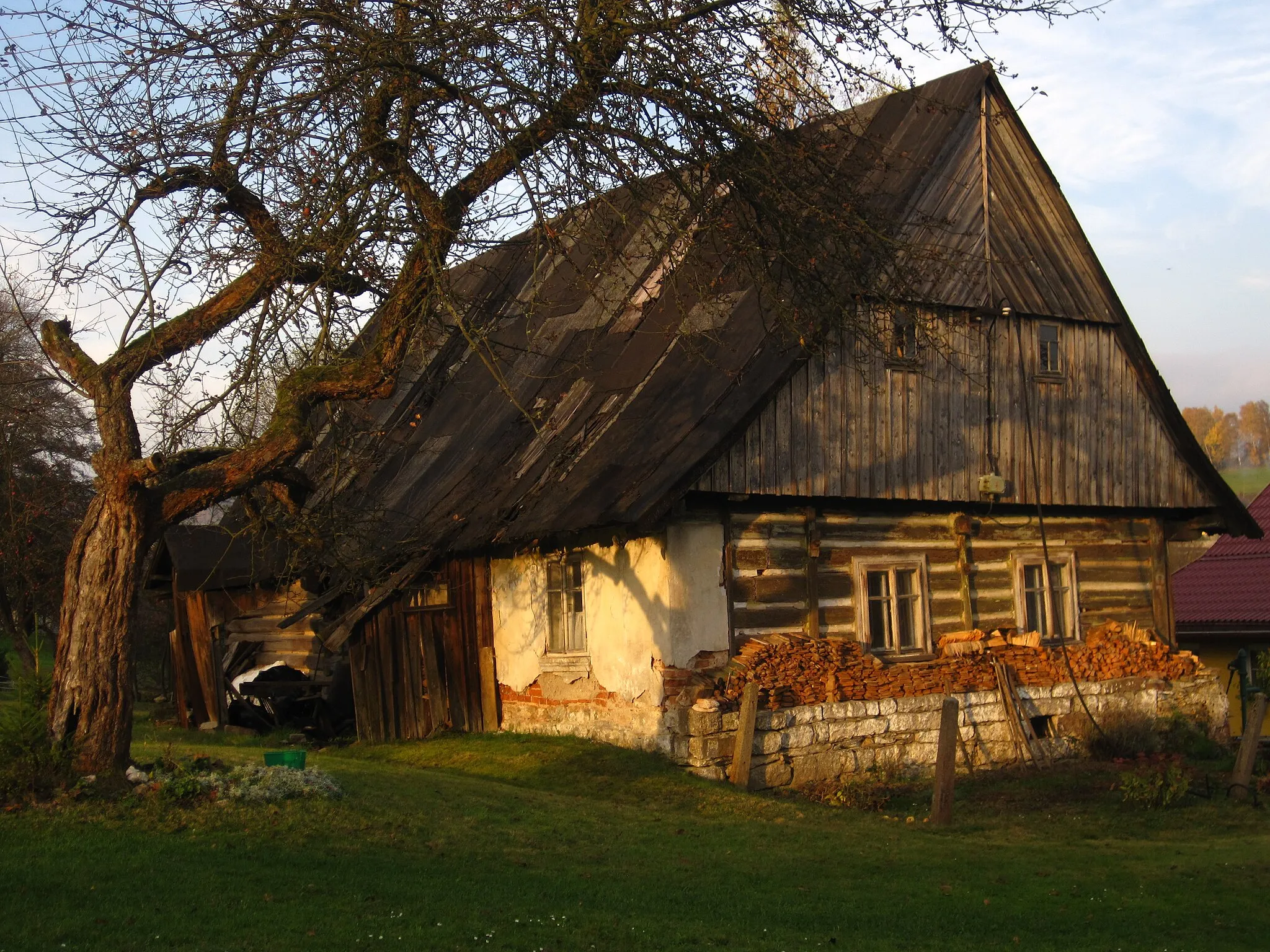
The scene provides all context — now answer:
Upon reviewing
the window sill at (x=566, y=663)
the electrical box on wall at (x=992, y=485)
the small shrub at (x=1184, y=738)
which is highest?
the electrical box on wall at (x=992, y=485)

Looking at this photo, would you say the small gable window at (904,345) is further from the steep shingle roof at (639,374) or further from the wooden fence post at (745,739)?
the wooden fence post at (745,739)

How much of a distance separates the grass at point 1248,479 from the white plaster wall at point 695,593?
64.9 meters

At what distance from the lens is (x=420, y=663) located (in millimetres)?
16609

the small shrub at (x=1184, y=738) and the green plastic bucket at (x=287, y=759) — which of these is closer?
the green plastic bucket at (x=287, y=759)

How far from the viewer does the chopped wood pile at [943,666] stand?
548 inches

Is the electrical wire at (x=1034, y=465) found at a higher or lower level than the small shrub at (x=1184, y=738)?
higher

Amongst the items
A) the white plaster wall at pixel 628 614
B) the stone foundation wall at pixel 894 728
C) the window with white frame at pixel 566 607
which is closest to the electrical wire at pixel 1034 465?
the stone foundation wall at pixel 894 728

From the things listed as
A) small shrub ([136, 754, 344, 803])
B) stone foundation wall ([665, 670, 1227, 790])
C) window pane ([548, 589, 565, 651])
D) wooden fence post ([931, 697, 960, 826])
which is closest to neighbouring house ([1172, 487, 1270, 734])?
stone foundation wall ([665, 670, 1227, 790])

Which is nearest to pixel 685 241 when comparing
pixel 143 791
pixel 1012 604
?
pixel 143 791

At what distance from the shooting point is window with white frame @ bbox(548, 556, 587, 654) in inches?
590

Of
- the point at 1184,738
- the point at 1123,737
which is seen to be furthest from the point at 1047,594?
the point at 1184,738

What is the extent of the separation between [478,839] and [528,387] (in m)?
8.48

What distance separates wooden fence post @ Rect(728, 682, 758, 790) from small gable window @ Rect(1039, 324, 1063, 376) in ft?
22.1

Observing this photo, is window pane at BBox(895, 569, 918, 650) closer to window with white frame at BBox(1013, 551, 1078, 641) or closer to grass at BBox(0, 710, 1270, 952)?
window with white frame at BBox(1013, 551, 1078, 641)
